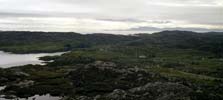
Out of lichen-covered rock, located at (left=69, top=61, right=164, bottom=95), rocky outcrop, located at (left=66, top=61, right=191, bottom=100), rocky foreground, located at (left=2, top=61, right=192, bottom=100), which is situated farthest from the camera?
lichen-covered rock, located at (left=69, top=61, right=164, bottom=95)

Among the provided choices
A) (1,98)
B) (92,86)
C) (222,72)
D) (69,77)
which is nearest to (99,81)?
(92,86)

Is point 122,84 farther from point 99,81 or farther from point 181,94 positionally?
point 181,94

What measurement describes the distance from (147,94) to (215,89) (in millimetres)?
27041

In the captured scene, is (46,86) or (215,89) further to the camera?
(46,86)

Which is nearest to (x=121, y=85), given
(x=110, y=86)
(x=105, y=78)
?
(x=110, y=86)

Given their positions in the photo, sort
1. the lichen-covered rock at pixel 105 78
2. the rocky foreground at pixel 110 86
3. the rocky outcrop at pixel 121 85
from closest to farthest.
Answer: the rocky outcrop at pixel 121 85 → the rocky foreground at pixel 110 86 → the lichen-covered rock at pixel 105 78

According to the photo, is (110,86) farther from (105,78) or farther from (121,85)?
(105,78)

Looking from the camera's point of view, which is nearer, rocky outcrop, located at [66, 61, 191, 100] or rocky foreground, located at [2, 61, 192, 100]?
rocky outcrop, located at [66, 61, 191, 100]

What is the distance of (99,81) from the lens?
112 metres

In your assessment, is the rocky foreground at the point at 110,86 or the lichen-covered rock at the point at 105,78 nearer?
the rocky foreground at the point at 110,86

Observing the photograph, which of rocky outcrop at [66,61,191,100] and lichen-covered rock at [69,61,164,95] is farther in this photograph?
lichen-covered rock at [69,61,164,95]

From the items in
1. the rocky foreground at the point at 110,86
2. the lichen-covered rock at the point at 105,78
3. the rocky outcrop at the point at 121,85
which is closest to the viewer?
the rocky outcrop at the point at 121,85

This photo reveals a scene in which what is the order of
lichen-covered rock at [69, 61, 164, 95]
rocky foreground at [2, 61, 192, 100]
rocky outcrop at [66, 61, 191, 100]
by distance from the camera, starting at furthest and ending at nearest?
lichen-covered rock at [69, 61, 164, 95]
rocky foreground at [2, 61, 192, 100]
rocky outcrop at [66, 61, 191, 100]

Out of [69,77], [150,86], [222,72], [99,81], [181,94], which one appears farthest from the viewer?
[222,72]
